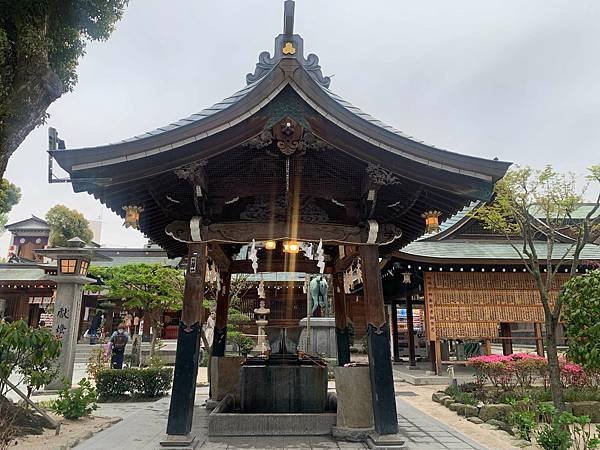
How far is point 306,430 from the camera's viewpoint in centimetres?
686

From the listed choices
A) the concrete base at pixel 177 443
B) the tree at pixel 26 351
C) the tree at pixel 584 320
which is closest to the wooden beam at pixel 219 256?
the tree at pixel 26 351

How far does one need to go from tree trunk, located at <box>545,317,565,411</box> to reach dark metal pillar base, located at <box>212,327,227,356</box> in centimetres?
732

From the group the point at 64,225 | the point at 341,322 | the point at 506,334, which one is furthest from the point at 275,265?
the point at 64,225

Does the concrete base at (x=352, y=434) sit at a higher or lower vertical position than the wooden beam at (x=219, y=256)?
lower

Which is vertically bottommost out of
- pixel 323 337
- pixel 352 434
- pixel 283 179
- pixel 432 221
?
pixel 352 434

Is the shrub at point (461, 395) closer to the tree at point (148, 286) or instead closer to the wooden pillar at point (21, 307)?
the tree at point (148, 286)

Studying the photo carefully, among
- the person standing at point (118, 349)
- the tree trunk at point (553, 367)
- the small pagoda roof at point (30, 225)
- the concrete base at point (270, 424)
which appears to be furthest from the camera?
the small pagoda roof at point (30, 225)

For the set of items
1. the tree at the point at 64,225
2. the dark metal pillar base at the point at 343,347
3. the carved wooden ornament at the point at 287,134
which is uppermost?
the tree at the point at 64,225

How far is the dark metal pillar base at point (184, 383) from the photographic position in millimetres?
5910

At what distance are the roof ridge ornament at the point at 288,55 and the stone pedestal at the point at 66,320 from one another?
376 inches

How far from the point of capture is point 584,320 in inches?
287

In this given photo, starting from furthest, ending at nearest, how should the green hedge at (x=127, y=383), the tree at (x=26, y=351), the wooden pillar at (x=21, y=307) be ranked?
the wooden pillar at (x=21, y=307), the green hedge at (x=127, y=383), the tree at (x=26, y=351)

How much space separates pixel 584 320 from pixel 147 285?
16.5 metres

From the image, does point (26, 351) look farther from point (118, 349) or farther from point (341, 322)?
point (118, 349)
